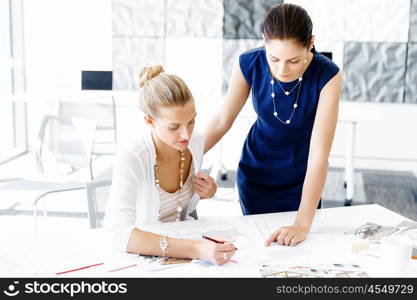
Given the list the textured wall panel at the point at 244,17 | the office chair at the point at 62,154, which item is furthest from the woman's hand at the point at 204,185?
the textured wall panel at the point at 244,17

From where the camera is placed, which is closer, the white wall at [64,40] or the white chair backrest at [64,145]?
the white chair backrest at [64,145]

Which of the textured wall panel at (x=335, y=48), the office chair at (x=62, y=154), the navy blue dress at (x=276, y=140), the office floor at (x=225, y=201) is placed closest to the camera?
the navy blue dress at (x=276, y=140)

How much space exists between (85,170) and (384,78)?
316 centimetres

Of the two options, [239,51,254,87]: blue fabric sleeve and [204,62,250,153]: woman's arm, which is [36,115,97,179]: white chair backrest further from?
[239,51,254,87]: blue fabric sleeve

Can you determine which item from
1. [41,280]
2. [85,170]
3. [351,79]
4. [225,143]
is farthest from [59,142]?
[351,79]

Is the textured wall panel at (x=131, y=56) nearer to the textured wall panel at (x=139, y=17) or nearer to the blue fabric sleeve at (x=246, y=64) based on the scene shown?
the textured wall panel at (x=139, y=17)

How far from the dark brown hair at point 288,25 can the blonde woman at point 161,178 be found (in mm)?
316

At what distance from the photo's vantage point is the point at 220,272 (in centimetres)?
128

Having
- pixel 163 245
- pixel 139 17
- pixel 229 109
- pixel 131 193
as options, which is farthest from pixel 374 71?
pixel 163 245

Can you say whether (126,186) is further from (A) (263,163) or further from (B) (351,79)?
(B) (351,79)

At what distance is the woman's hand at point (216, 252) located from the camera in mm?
1310

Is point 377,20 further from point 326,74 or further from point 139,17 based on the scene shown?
point 326,74

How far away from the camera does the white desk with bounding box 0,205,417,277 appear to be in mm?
1273

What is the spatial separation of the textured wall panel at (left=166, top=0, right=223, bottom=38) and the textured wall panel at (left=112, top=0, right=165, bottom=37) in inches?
3.7
